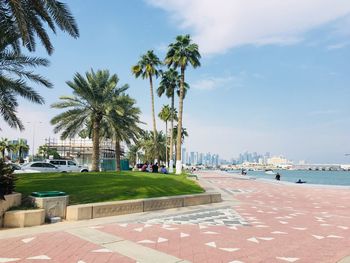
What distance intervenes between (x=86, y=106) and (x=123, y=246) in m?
23.8

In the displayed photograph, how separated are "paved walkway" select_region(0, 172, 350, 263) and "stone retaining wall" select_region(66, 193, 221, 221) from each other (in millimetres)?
400

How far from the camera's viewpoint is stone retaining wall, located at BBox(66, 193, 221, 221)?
1035cm

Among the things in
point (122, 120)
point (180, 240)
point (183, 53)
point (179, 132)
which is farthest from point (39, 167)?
point (180, 240)

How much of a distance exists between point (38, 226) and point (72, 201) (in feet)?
7.18

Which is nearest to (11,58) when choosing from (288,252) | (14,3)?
(14,3)

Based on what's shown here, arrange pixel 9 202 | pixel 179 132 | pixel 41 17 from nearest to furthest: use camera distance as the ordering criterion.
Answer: pixel 9 202 → pixel 41 17 → pixel 179 132

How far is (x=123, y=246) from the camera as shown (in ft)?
24.5

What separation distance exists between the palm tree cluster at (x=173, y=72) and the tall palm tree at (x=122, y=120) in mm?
5777

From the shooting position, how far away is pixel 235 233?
9.27 metres

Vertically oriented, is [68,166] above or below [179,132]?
below

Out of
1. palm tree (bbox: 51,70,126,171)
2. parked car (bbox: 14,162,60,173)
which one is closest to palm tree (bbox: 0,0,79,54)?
palm tree (bbox: 51,70,126,171)

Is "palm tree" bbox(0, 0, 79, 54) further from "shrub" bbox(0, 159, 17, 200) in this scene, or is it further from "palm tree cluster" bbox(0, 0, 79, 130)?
"shrub" bbox(0, 159, 17, 200)

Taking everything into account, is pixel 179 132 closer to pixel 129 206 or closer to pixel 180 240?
pixel 129 206

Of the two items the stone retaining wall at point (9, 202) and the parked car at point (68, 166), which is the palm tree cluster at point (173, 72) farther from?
the stone retaining wall at point (9, 202)
